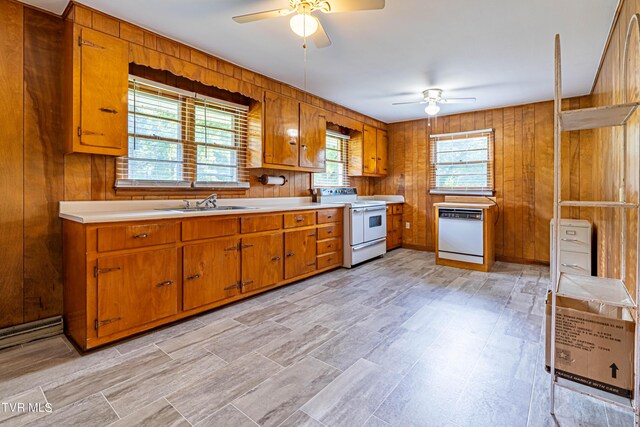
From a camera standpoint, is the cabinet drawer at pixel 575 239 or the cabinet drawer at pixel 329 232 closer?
the cabinet drawer at pixel 575 239

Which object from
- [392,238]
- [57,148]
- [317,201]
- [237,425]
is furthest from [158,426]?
[392,238]

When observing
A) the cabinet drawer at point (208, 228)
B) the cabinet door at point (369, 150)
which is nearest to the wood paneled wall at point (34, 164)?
the cabinet drawer at point (208, 228)

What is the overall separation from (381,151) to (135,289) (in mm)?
4744

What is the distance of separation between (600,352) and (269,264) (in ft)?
8.56

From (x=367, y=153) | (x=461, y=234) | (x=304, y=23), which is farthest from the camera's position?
(x=367, y=153)

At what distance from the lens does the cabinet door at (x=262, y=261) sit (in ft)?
9.98

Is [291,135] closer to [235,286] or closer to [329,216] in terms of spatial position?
[329,216]

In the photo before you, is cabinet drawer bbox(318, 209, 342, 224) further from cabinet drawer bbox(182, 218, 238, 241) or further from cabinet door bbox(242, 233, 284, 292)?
cabinet drawer bbox(182, 218, 238, 241)

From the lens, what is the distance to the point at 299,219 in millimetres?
3678

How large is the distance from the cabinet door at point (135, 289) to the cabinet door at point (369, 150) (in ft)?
12.4

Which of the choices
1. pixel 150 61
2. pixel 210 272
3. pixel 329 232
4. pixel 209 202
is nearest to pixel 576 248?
pixel 329 232

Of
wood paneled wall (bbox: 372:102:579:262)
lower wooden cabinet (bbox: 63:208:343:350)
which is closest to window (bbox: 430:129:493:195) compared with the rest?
wood paneled wall (bbox: 372:102:579:262)

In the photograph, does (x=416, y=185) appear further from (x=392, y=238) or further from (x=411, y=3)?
(x=411, y=3)

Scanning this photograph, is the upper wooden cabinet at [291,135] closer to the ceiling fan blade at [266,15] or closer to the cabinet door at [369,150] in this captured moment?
the cabinet door at [369,150]
